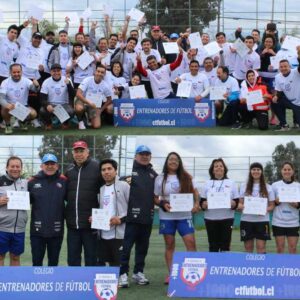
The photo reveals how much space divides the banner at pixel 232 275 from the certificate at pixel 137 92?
683cm

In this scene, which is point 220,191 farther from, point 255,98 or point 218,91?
point 218,91

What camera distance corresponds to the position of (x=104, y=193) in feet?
24.7

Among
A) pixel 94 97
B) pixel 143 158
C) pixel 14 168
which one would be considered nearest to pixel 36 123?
pixel 94 97

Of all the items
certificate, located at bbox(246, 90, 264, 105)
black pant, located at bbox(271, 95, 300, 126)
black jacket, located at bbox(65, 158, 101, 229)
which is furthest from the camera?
certificate, located at bbox(246, 90, 264, 105)

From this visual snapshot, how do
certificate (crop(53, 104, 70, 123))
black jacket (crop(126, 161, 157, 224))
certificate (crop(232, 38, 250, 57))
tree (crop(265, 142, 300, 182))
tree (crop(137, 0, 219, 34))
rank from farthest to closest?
tree (crop(137, 0, 219, 34)), tree (crop(265, 142, 300, 182)), certificate (crop(232, 38, 250, 57)), certificate (crop(53, 104, 70, 123)), black jacket (crop(126, 161, 157, 224))

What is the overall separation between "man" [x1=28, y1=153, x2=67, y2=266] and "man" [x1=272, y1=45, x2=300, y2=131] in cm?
629

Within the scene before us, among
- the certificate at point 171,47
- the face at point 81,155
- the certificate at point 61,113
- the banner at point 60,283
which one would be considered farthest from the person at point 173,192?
the certificate at point 171,47

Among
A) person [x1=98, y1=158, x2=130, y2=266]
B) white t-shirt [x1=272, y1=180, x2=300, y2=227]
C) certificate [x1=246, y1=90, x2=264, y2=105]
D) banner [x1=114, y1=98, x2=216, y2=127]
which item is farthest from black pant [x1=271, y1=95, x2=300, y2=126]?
person [x1=98, y1=158, x2=130, y2=266]

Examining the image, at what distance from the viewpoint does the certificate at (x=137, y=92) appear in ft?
44.5

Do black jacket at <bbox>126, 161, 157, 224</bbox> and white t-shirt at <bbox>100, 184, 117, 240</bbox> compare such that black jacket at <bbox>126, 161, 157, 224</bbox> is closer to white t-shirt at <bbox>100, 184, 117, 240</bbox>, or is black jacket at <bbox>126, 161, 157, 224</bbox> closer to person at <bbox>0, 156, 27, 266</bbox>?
white t-shirt at <bbox>100, 184, 117, 240</bbox>

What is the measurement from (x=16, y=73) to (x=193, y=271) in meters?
6.85

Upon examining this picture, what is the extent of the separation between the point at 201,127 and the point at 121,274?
605 cm

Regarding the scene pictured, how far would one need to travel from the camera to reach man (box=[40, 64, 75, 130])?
1300 centimetres

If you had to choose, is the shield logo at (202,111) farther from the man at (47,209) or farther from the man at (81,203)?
the man at (47,209)
